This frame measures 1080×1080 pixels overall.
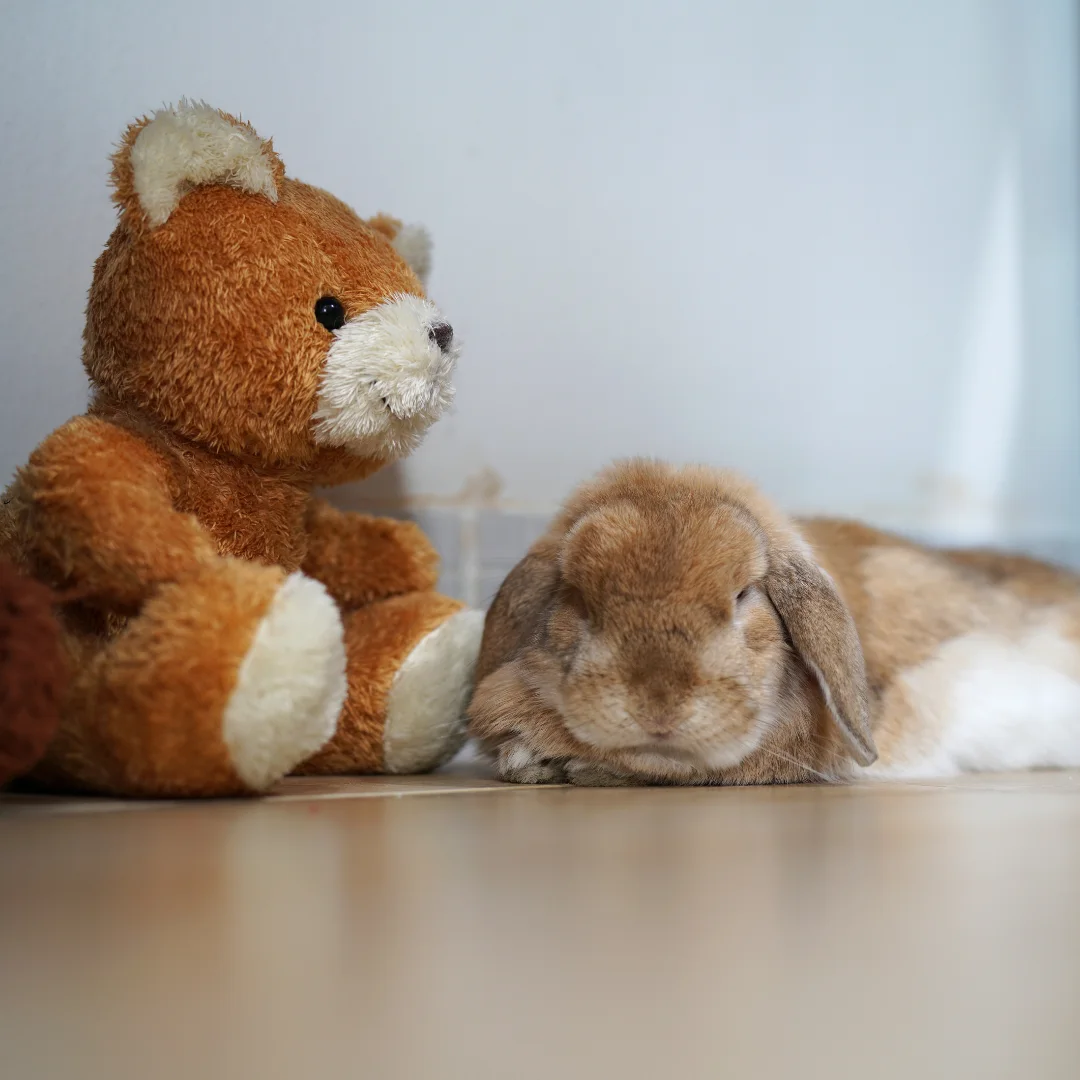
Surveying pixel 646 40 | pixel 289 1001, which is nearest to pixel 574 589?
pixel 289 1001

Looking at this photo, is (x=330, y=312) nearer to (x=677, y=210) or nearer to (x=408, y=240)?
(x=408, y=240)

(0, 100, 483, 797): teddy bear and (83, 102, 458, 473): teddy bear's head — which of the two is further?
(83, 102, 458, 473): teddy bear's head

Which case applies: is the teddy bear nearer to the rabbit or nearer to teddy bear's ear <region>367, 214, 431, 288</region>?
teddy bear's ear <region>367, 214, 431, 288</region>

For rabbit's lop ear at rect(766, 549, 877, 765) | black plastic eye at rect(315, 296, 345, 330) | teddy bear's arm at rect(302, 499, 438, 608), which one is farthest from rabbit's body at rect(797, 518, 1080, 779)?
black plastic eye at rect(315, 296, 345, 330)

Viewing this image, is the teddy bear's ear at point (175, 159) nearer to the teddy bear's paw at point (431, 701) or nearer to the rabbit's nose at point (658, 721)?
the teddy bear's paw at point (431, 701)

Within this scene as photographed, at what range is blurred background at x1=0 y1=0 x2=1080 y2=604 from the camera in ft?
5.99

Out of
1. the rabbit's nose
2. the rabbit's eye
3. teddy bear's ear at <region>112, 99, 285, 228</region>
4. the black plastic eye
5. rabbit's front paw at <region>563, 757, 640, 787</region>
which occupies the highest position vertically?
teddy bear's ear at <region>112, 99, 285, 228</region>

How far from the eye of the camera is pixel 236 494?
1.50 meters

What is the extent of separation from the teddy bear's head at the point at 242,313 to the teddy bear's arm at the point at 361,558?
0.24 metres

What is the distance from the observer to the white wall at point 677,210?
71.9 inches

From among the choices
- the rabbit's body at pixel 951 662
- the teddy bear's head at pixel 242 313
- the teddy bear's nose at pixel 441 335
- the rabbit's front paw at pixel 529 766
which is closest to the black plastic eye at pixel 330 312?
the teddy bear's head at pixel 242 313

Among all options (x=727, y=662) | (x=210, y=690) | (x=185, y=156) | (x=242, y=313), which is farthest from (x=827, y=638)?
(x=185, y=156)

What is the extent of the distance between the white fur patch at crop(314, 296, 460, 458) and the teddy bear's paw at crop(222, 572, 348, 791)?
28 cm

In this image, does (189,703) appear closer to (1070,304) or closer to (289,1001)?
(289,1001)
